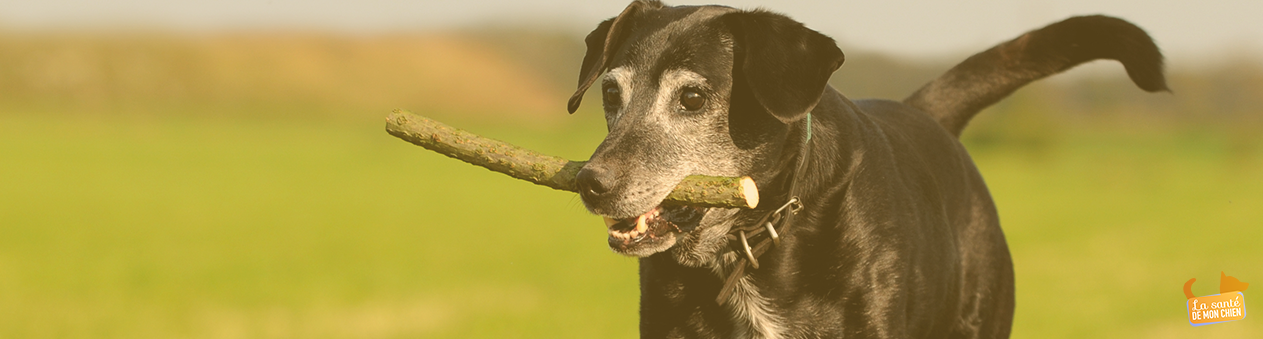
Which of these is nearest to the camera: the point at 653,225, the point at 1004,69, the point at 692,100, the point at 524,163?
the point at 524,163

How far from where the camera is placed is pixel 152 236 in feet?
62.6

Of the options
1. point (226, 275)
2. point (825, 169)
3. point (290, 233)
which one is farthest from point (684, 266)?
point (290, 233)

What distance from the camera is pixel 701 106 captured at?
440 cm

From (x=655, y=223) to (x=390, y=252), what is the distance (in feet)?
42.3

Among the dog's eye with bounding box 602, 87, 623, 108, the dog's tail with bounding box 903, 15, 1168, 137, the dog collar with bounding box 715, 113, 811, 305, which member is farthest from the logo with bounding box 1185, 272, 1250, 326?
the dog's eye with bounding box 602, 87, 623, 108

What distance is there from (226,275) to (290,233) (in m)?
5.58

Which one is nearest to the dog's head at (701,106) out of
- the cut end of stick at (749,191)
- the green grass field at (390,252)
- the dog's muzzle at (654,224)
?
the dog's muzzle at (654,224)

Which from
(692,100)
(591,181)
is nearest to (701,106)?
(692,100)

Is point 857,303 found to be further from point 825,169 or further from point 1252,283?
point 1252,283

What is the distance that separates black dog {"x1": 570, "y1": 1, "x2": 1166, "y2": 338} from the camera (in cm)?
427

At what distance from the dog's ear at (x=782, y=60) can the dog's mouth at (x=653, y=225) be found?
567mm

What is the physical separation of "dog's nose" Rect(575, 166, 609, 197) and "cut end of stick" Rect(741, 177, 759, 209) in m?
0.50

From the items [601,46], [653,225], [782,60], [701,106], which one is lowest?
[653,225]

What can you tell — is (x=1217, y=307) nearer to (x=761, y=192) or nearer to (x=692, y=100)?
(x=761, y=192)
